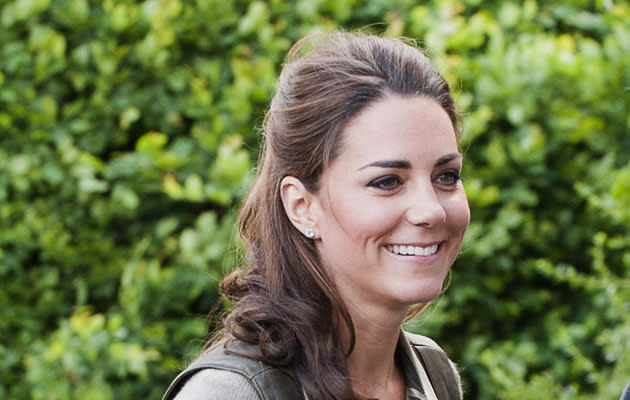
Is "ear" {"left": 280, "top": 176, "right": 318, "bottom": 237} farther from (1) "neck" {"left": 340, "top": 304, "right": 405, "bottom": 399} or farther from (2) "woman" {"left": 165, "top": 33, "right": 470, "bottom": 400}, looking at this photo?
(1) "neck" {"left": 340, "top": 304, "right": 405, "bottom": 399}

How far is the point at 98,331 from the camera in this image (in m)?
3.55

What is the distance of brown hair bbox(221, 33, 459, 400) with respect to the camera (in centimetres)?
204

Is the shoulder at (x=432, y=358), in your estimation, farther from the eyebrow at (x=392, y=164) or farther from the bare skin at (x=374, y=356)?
the eyebrow at (x=392, y=164)

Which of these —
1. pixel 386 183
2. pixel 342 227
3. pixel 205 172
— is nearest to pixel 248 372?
pixel 342 227

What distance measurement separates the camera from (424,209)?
196 centimetres

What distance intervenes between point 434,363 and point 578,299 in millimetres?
1790

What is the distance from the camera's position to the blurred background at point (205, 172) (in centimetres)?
367

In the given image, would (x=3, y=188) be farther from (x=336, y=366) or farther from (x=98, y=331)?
(x=336, y=366)

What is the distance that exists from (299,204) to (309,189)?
4cm

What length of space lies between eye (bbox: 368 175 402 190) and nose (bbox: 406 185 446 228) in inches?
1.7

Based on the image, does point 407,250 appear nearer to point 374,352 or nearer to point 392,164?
point 392,164

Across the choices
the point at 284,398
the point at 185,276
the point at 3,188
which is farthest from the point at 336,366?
the point at 3,188

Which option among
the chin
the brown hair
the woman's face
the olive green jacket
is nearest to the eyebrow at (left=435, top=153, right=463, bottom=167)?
the woman's face

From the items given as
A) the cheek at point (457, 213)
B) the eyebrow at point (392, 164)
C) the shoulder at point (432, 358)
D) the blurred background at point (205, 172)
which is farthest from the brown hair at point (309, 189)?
the blurred background at point (205, 172)
